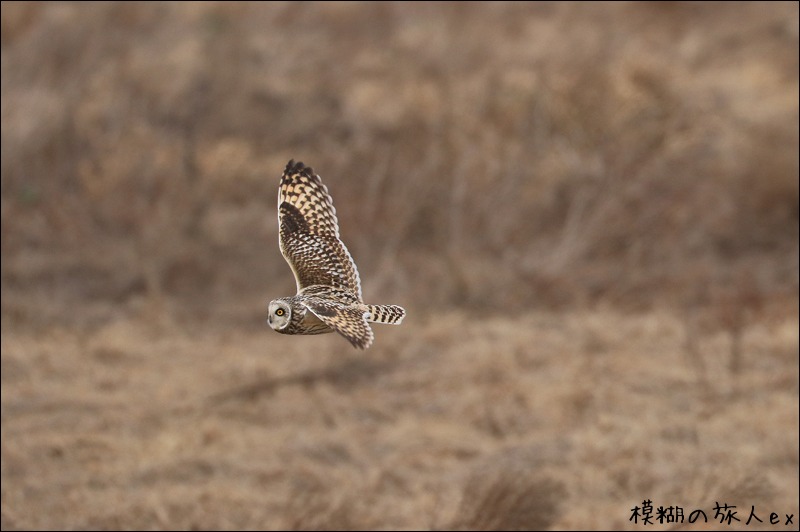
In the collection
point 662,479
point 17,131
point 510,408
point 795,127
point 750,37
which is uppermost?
point 750,37

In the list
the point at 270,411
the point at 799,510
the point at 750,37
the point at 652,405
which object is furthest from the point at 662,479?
the point at 750,37

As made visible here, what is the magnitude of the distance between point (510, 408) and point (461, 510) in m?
3.53

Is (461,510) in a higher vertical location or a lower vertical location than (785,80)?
lower

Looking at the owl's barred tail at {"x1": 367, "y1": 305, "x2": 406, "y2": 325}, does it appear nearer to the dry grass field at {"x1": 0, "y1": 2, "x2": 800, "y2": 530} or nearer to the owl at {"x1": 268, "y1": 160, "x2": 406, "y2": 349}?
the owl at {"x1": 268, "y1": 160, "x2": 406, "y2": 349}

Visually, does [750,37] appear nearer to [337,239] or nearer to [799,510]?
[799,510]

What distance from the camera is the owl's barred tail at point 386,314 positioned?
2.78 m

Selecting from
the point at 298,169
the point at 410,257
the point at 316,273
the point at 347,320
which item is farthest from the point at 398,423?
the point at 347,320

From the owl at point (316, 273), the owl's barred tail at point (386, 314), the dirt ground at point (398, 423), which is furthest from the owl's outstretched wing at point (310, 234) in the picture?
the dirt ground at point (398, 423)

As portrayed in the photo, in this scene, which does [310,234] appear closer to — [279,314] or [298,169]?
[298,169]

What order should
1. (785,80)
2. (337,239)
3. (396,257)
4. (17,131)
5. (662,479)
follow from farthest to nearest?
(785,80) → (396,257) → (17,131) → (662,479) → (337,239)

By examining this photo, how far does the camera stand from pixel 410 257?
738 inches

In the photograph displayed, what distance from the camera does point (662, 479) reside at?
43.6ft

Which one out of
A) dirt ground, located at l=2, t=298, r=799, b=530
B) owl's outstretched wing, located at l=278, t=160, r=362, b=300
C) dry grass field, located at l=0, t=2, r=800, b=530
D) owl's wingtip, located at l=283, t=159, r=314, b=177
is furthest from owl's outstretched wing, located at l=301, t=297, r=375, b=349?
dry grass field, located at l=0, t=2, r=800, b=530

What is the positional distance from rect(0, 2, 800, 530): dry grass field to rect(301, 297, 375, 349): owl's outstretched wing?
9905 mm
